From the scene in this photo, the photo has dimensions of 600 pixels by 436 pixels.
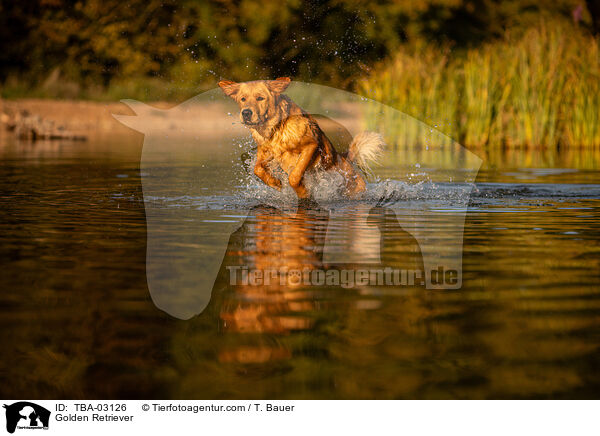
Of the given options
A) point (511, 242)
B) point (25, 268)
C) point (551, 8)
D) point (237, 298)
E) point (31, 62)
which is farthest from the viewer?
point (551, 8)

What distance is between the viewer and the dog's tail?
10.1 metres

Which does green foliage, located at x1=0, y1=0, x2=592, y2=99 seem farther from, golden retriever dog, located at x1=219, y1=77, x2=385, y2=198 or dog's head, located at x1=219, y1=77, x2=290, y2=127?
dog's head, located at x1=219, y1=77, x2=290, y2=127

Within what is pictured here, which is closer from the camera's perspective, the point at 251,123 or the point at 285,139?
the point at 251,123

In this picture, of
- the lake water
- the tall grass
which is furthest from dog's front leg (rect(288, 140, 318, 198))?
the tall grass

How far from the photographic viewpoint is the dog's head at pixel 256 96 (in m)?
9.84

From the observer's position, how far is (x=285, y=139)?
10.1 metres

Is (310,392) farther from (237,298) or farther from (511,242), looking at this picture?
(511,242)

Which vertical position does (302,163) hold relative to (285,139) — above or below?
below

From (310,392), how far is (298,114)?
22.3 feet

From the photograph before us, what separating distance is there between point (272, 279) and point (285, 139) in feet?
14.7

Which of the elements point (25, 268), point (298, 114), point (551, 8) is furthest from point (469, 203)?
point (551, 8)
